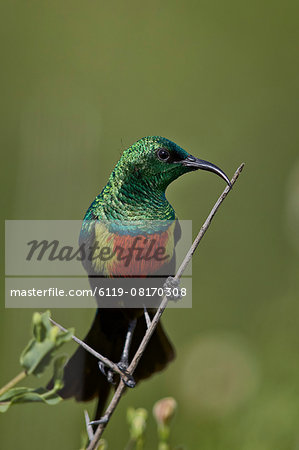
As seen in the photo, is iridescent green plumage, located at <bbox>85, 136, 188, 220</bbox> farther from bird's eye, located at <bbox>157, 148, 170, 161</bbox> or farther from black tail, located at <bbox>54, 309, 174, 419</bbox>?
black tail, located at <bbox>54, 309, 174, 419</bbox>

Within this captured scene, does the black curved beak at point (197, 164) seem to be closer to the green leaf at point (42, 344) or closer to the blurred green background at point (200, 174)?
the blurred green background at point (200, 174)

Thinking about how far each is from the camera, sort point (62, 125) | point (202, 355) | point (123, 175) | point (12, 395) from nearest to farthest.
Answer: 1. point (12, 395)
2. point (123, 175)
3. point (62, 125)
4. point (202, 355)

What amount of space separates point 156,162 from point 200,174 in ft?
0.81

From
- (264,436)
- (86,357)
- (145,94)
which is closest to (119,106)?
(145,94)

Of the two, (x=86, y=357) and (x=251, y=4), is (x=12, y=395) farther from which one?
(x=251, y=4)

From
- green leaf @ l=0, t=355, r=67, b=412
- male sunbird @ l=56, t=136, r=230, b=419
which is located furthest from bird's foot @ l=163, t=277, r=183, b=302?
green leaf @ l=0, t=355, r=67, b=412

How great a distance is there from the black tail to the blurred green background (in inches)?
0.9

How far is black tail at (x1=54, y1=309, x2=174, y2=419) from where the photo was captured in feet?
1.56

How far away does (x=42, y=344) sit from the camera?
0.83ft

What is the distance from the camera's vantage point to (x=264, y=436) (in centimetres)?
57

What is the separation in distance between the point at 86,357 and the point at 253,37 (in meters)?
0.58

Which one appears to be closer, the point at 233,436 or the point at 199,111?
the point at 233,436

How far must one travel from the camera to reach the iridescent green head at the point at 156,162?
1.56 feet

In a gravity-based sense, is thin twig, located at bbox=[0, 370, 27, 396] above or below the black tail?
above
